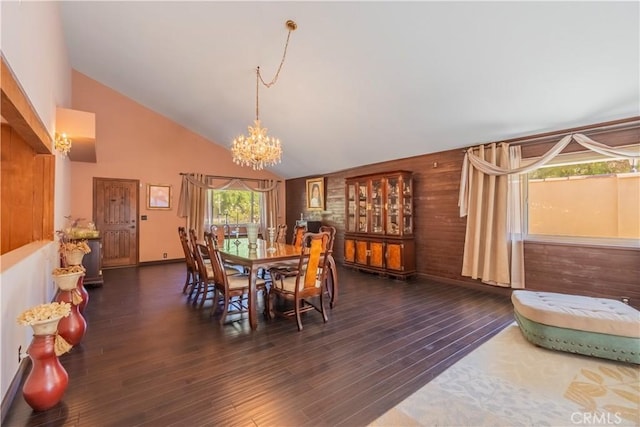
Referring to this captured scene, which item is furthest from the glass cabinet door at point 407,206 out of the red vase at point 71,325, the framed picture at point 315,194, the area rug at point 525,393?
the red vase at point 71,325

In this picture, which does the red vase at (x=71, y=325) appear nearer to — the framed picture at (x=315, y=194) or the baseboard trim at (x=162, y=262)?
the baseboard trim at (x=162, y=262)

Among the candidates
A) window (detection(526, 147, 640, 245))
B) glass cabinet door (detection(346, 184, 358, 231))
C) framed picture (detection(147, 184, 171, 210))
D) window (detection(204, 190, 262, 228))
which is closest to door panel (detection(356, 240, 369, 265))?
glass cabinet door (detection(346, 184, 358, 231))

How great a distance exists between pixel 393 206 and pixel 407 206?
0.26 metres

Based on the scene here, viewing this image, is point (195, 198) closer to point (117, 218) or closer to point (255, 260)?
point (117, 218)

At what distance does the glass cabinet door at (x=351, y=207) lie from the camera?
654 cm

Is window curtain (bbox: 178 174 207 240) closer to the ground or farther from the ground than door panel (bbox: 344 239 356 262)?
farther from the ground

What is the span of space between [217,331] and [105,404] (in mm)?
1220

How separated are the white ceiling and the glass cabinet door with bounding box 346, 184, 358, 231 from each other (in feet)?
3.34

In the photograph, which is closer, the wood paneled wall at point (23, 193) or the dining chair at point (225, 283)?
the wood paneled wall at point (23, 193)

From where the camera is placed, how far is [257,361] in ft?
8.07

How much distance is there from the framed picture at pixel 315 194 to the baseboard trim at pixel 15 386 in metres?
6.22

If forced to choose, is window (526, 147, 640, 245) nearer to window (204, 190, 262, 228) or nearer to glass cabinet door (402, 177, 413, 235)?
glass cabinet door (402, 177, 413, 235)

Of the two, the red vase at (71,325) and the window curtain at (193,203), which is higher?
the window curtain at (193,203)

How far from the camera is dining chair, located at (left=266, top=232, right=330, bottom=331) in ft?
10.4
